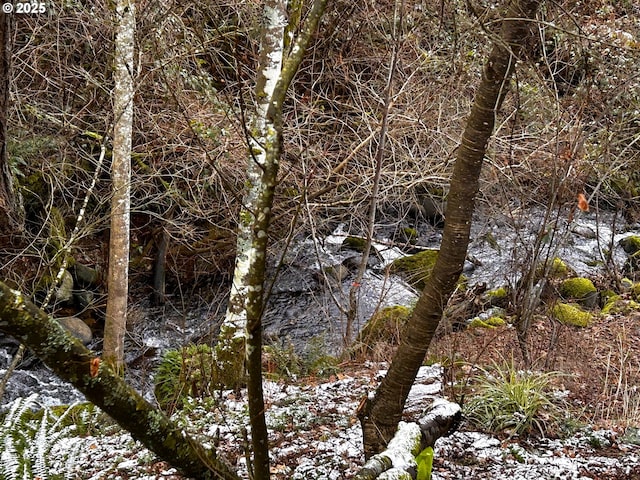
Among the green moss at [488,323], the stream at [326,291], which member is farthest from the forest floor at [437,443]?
the stream at [326,291]

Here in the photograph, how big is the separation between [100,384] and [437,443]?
2.49 meters

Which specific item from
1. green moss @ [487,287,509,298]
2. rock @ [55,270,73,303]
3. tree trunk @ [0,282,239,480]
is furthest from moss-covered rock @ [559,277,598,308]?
tree trunk @ [0,282,239,480]

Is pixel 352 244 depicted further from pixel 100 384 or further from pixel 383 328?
pixel 100 384

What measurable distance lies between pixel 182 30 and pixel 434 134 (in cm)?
380

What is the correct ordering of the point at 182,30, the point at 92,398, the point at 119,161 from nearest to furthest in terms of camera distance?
the point at 92,398 < the point at 119,161 < the point at 182,30

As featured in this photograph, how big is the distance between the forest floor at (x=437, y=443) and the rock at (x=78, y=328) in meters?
4.36

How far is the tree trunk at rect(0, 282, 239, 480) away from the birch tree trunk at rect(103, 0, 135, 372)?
14.3 ft

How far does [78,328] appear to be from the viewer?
27.6ft

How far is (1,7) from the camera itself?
3039mm

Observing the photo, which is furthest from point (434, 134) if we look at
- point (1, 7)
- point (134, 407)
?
point (134, 407)

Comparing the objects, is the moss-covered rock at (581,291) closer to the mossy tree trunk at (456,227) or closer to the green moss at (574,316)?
the green moss at (574,316)

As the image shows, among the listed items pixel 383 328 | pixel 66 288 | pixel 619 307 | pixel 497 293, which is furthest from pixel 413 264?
pixel 66 288

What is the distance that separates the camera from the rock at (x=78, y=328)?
8.34m

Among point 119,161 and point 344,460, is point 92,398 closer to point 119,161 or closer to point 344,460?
point 344,460
